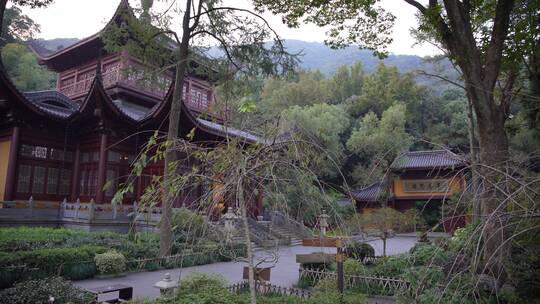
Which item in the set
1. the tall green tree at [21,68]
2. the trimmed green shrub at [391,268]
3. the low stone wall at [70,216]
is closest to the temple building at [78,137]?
the low stone wall at [70,216]

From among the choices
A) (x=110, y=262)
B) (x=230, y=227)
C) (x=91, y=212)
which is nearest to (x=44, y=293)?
(x=230, y=227)

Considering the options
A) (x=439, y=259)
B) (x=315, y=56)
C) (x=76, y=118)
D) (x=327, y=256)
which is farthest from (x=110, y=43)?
(x=315, y=56)

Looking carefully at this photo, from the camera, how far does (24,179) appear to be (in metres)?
15.5

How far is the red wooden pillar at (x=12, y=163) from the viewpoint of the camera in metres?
14.6

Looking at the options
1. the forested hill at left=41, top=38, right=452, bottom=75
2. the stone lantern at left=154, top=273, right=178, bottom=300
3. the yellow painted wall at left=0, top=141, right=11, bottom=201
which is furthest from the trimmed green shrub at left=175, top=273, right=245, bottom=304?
the forested hill at left=41, top=38, right=452, bottom=75

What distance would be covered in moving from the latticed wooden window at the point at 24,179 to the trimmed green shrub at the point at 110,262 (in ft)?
27.8

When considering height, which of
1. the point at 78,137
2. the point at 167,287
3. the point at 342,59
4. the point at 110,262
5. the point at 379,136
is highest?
the point at 342,59

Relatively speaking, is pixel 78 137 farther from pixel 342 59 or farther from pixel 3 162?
pixel 342 59

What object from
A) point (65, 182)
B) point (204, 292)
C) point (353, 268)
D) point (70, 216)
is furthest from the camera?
point (65, 182)

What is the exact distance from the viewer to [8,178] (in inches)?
579

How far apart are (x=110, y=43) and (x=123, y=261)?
Answer: 6.91 meters

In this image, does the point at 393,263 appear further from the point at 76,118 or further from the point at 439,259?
the point at 76,118

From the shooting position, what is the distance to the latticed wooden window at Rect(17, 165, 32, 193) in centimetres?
1536

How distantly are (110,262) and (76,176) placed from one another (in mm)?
9140
